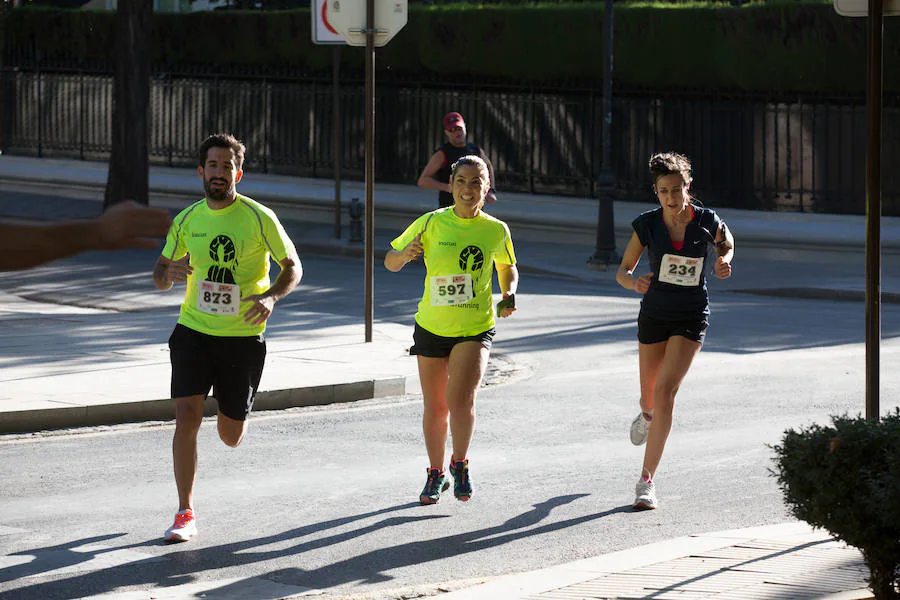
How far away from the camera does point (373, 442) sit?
10.9 metres

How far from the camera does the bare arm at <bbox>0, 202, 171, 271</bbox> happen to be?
14.5 feet

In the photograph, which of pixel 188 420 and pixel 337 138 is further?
pixel 337 138

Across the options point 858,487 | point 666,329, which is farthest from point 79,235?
point 666,329

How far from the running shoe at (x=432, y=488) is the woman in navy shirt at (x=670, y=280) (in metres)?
1.03

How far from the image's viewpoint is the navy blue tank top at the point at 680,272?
9281 millimetres

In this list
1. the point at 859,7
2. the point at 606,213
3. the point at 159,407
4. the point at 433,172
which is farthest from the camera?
the point at 606,213

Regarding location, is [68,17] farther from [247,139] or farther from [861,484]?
[861,484]

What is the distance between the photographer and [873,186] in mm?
6648

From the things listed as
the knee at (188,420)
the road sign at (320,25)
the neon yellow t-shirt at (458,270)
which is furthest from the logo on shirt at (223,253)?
the road sign at (320,25)

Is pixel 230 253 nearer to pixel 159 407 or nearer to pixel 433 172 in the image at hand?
pixel 159 407

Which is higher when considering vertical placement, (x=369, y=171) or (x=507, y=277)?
(x=369, y=171)

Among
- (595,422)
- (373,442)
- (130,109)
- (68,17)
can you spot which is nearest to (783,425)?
Result: (595,422)

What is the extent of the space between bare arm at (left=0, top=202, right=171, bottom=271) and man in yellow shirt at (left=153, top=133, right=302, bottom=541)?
11.4 feet

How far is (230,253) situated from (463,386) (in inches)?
56.3
